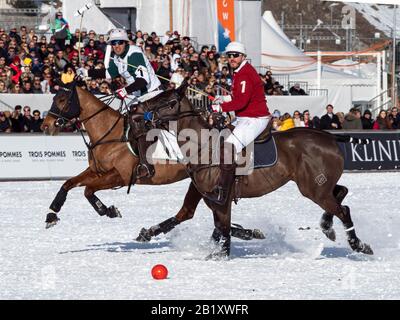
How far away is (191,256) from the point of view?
11375mm

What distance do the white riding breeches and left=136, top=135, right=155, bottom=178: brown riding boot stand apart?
5.59 ft

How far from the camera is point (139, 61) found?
13.0 metres

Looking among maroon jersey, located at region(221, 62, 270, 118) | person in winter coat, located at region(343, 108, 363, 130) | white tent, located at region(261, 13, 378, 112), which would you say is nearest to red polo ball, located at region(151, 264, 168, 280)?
maroon jersey, located at region(221, 62, 270, 118)

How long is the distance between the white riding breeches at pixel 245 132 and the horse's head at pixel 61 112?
239 cm

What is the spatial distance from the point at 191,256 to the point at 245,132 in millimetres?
1551

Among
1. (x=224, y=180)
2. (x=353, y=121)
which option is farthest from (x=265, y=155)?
(x=353, y=121)

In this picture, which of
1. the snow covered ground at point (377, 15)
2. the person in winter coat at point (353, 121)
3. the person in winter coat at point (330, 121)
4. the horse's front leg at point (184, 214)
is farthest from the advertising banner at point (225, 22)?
the snow covered ground at point (377, 15)

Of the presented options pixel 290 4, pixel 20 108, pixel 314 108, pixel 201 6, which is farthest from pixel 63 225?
pixel 290 4

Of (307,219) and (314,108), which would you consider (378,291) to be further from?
(314,108)

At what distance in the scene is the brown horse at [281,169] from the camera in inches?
434

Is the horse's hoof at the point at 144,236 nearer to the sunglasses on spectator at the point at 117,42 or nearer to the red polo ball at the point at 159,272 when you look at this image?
the sunglasses on spectator at the point at 117,42

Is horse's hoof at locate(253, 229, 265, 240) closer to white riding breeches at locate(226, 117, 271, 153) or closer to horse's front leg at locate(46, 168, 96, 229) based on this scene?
white riding breeches at locate(226, 117, 271, 153)

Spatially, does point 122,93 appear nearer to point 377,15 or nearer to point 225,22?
point 225,22

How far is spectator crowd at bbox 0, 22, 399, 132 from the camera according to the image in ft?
77.1
